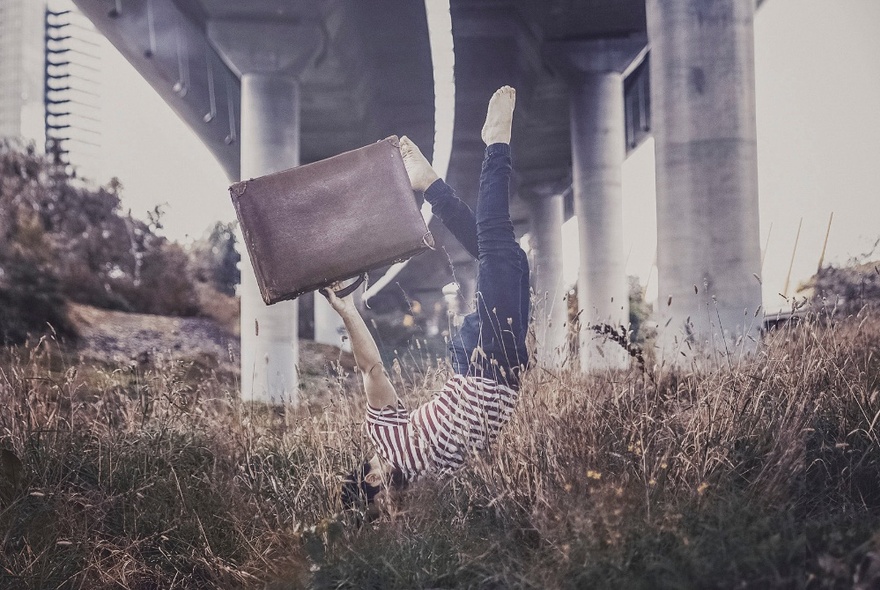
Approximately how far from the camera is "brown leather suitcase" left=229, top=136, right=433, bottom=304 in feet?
12.9

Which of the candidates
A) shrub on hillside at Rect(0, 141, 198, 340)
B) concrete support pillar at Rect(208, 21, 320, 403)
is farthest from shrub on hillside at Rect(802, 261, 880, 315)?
shrub on hillside at Rect(0, 141, 198, 340)

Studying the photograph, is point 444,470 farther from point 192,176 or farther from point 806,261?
point 192,176

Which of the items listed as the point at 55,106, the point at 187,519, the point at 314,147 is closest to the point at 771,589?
the point at 187,519

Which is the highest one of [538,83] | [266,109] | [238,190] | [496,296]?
[538,83]

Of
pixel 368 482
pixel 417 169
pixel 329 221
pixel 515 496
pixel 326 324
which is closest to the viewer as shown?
pixel 515 496

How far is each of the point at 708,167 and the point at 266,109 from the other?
21.2 ft

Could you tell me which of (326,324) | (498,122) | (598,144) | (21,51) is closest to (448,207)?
(498,122)

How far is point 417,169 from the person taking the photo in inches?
164

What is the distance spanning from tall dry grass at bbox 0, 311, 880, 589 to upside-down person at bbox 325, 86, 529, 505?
122mm

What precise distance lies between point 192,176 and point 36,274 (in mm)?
2920

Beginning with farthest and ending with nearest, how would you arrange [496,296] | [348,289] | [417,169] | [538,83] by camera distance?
[538,83], [417,169], [348,289], [496,296]

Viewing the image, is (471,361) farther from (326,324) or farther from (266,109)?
(326,324)

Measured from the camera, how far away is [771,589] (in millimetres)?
2105

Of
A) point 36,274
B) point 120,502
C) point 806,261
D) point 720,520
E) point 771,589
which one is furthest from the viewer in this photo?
point 36,274
